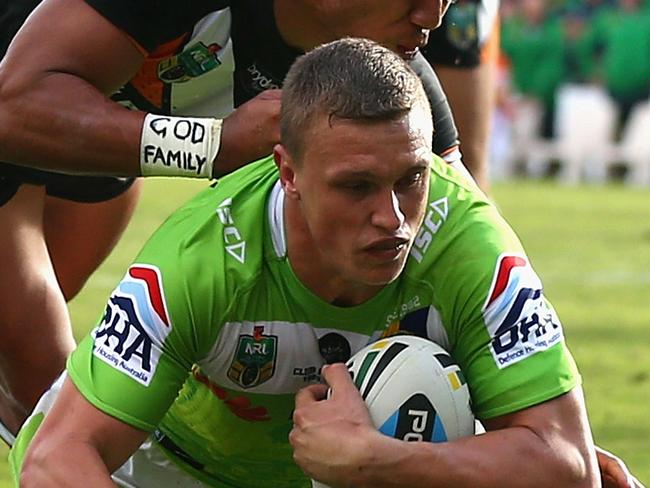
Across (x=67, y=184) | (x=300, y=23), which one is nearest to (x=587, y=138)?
(x=67, y=184)

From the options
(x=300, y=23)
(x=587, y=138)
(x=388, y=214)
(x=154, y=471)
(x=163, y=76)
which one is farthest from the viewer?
(x=587, y=138)

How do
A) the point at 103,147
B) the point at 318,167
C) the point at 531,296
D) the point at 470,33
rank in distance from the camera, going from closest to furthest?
the point at 318,167, the point at 531,296, the point at 103,147, the point at 470,33

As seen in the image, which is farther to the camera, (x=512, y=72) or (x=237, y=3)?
(x=512, y=72)

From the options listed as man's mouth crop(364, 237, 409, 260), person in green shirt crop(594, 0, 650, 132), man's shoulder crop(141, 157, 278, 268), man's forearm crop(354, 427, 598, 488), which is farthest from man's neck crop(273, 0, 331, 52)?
person in green shirt crop(594, 0, 650, 132)

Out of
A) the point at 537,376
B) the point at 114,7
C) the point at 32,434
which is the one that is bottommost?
the point at 32,434

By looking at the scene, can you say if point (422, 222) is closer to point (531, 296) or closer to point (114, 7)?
point (531, 296)

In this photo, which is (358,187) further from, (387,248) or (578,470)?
(578,470)

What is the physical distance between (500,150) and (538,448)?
22766 millimetres

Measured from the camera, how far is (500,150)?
26891 mm

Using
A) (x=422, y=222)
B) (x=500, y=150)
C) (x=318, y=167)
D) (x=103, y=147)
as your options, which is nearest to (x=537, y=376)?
(x=422, y=222)

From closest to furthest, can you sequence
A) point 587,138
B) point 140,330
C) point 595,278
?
1. point 140,330
2. point 595,278
3. point 587,138

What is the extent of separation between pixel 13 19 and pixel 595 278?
8138mm

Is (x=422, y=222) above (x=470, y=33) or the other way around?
above

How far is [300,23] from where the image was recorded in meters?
5.10
